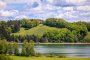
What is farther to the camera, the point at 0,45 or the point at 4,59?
the point at 0,45

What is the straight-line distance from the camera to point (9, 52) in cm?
10706

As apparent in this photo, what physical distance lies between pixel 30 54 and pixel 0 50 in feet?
32.3

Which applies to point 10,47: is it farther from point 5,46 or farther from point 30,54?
point 30,54

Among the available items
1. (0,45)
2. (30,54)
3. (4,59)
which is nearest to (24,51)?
(30,54)

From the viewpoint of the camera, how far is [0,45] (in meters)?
106

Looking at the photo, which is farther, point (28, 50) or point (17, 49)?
point (17, 49)

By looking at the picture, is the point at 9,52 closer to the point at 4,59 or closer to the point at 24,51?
the point at 24,51

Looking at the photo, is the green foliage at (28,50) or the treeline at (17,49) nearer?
the green foliage at (28,50)

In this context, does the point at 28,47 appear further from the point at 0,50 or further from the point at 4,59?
the point at 4,59

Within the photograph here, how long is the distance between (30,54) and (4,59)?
115 feet

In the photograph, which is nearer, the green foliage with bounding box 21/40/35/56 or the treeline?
the green foliage with bounding box 21/40/35/56

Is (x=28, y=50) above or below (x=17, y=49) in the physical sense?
above

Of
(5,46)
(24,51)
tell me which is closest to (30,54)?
(24,51)

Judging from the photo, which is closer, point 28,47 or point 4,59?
point 4,59
